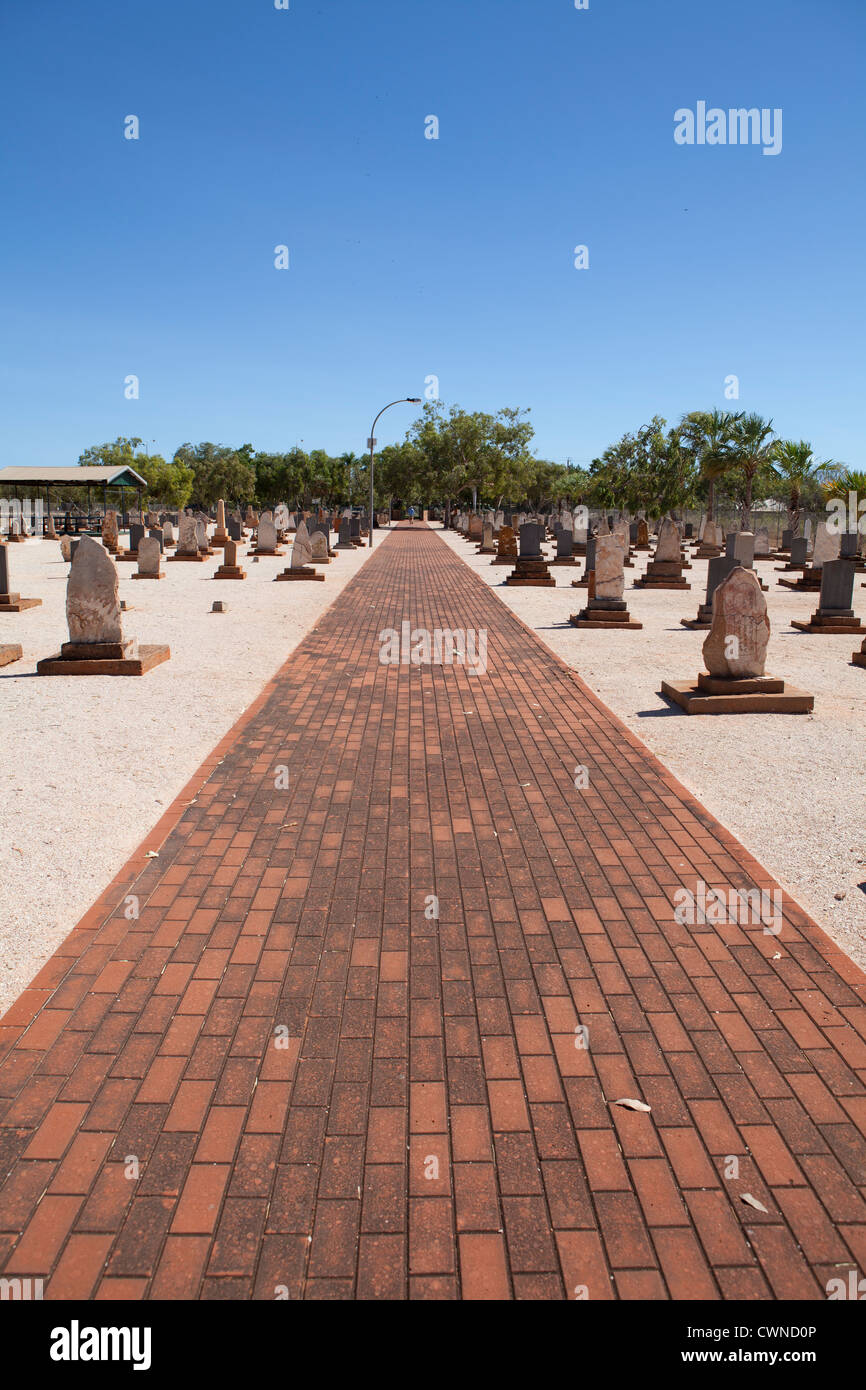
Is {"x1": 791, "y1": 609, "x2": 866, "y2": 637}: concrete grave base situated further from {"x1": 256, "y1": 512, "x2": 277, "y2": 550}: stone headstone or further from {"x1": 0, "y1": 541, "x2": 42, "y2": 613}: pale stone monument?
{"x1": 256, "y1": 512, "x2": 277, "y2": 550}: stone headstone

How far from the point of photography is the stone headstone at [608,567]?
49.6 feet

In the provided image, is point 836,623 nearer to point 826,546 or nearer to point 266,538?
point 826,546

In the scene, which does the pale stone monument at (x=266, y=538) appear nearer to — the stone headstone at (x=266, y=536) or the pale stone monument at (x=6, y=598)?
the stone headstone at (x=266, y=536)

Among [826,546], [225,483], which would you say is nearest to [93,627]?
[826,546]

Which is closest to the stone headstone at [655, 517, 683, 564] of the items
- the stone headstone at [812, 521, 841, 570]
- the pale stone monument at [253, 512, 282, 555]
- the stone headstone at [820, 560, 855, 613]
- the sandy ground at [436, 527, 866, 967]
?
the stone headstone at [812, 521, 841, 570]

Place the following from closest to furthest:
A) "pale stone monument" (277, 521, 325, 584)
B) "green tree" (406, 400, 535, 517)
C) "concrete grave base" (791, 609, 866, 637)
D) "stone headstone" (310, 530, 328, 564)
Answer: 1. "concrete grave base" (791, 609, 866, 637)
2. "pale stone monument" (277, 521, 325, 584)
3. "stone headstone" (310, 530, 328, 564)
4. "green tree" (406, 400, 535, 517)

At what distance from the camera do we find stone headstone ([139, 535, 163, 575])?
22.9 metres

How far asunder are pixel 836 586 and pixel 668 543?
8.07 metres

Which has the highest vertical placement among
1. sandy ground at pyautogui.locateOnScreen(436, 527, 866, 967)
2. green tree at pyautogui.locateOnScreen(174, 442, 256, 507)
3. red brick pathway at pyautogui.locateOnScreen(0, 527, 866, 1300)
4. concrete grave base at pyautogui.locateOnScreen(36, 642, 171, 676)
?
green tree at pyautogui.locateOnScreen(174, 442, 256, 507)

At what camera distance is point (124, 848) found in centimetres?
524

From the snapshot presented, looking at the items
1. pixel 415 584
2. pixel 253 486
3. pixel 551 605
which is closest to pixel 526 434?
pixel 253 486

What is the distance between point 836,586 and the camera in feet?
49.4

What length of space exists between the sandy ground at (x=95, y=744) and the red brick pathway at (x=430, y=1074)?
0.29 meters

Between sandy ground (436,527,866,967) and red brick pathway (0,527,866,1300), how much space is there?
0.36 metres
